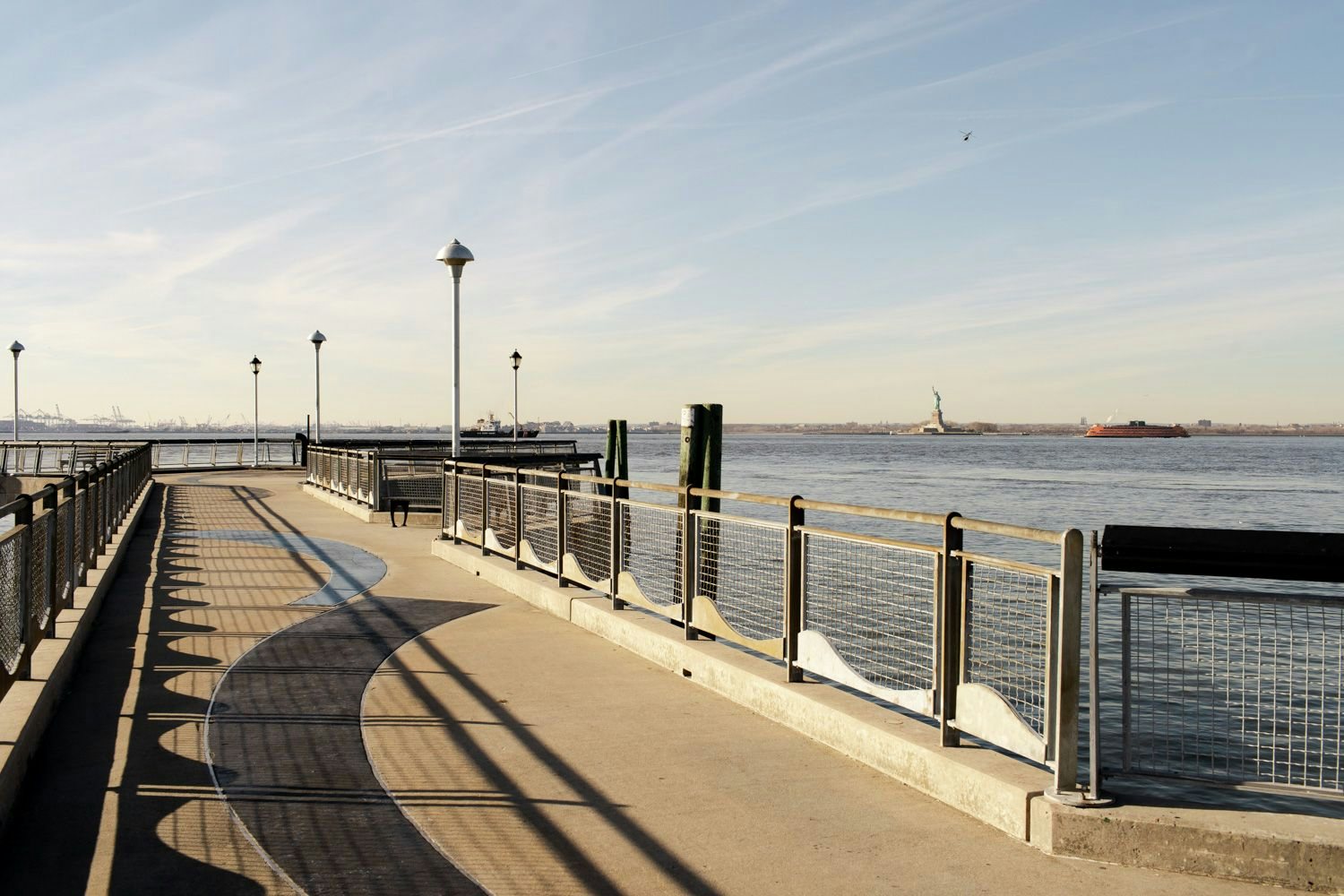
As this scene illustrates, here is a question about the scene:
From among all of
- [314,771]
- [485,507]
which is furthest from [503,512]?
[314,771]

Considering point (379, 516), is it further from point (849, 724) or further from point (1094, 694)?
point (1094, 694)

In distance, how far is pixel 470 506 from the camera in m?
15.0

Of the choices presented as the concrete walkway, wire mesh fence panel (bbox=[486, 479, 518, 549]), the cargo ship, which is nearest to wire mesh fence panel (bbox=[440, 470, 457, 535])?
wire mesh fence panel (bbox=[486, 479, 518, 549])

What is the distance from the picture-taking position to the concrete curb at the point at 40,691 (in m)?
5.36

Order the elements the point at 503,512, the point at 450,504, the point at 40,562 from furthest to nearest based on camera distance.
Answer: the point at 450,504
the point at 503,512
the point at 40,562

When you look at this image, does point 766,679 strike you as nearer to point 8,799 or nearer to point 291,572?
point 8,799

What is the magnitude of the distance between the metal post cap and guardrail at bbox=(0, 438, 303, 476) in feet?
54.3

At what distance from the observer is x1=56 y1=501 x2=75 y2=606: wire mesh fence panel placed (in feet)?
28.6

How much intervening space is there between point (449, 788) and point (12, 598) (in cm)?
300

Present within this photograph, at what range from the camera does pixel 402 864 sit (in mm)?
4648

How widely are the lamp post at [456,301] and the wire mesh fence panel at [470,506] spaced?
5.20 feet

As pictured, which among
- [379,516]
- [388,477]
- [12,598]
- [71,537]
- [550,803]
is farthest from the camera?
[388,477]

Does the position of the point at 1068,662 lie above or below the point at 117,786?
above

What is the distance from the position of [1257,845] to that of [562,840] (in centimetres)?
283
